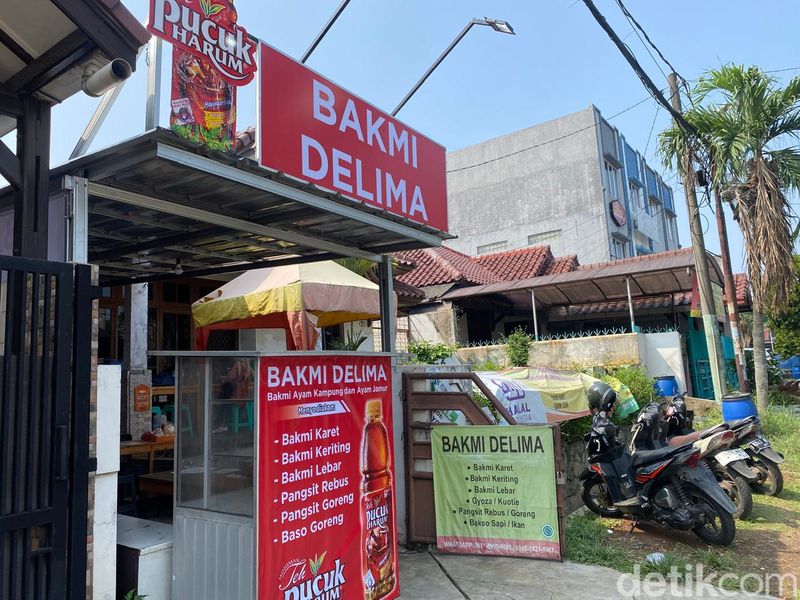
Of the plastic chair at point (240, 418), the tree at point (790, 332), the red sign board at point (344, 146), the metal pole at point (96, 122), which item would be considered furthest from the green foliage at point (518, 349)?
the tree at point (790, 332)

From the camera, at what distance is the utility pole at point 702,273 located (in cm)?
1155

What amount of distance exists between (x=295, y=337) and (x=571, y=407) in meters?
4.68

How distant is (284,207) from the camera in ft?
13.3

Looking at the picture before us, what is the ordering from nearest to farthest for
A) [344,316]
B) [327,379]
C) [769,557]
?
[327,379] → [769,557] → [344,316]

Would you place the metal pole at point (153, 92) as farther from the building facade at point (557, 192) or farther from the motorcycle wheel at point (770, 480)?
the building facade at point (557, 192)

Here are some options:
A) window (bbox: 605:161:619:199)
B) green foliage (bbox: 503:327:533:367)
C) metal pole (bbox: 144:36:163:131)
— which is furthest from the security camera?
window (bbox: 605:161:619:199)

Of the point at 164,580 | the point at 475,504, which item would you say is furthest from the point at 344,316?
the point at 164,580

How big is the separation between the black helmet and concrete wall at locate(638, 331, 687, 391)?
6.33m

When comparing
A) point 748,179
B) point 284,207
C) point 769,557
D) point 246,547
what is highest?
point 748,179

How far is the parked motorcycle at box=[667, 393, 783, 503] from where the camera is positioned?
656 centimetres

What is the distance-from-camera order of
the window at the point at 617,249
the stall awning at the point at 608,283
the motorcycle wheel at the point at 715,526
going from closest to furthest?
the motorcycle wheel at the point at 715,526 → the stall awning at the point at 608,283 → the window at the point at 617,249

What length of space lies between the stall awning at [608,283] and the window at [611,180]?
9678 mm

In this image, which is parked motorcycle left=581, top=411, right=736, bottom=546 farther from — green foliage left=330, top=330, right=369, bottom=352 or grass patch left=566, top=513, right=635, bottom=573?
A: green foliage left=330, top=330, right=369, bottom=352

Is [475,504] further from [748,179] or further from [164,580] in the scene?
[748,179]
